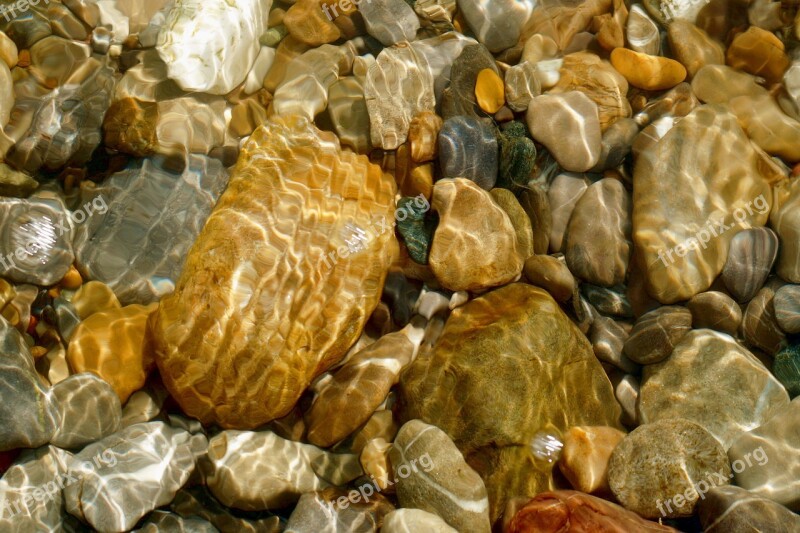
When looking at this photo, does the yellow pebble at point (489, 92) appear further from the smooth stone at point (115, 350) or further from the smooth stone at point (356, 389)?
the smooth stone at point (115, 350)

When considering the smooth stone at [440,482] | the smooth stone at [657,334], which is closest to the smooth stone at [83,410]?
the smooth stone at [440,482]

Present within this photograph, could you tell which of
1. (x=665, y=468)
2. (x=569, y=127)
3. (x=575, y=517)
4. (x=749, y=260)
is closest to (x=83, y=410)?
(x=575, y=517)

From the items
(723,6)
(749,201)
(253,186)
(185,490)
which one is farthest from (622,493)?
(723,6)

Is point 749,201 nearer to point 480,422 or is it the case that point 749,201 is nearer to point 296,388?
point 480,422

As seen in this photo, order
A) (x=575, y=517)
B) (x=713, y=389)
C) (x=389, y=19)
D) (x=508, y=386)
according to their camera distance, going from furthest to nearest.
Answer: (x=389, y=19)
(x=713, y=389)
(x=508, y=386)
(x=575, y=517)

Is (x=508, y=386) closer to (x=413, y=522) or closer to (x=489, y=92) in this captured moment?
(x=413, y=522)

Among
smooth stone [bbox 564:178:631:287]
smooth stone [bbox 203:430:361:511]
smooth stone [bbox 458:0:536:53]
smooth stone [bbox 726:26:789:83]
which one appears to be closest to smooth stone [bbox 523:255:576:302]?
smooth stone [bbox 564:178:631:287]

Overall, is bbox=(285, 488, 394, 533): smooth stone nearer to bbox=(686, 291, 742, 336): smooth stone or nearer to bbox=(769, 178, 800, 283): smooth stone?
bbox=(686, 291, 742, 336): smooth stone
